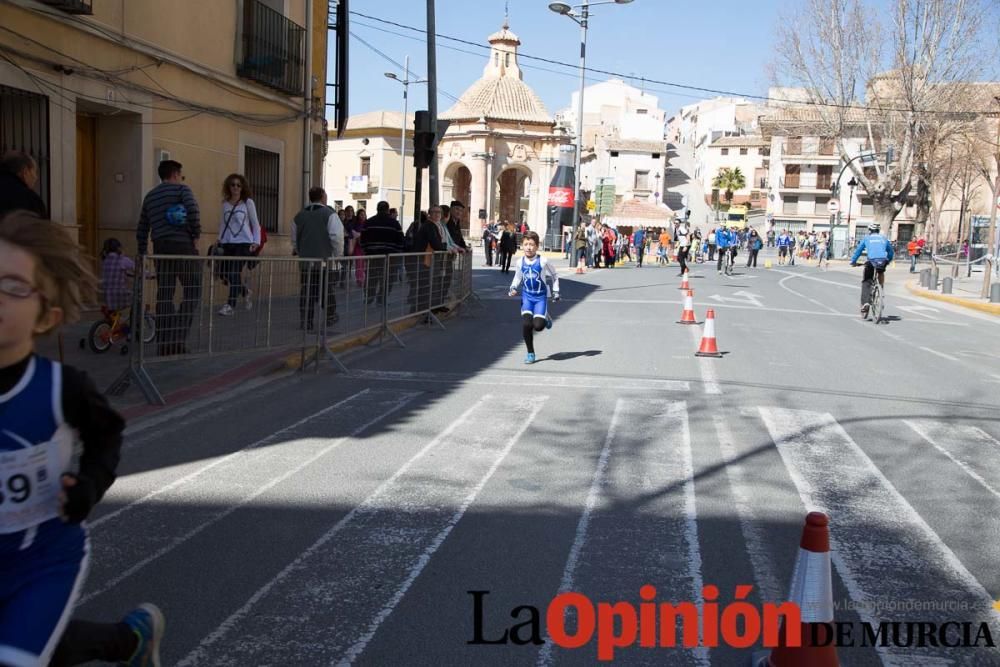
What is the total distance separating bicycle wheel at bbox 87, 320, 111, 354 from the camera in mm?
9633

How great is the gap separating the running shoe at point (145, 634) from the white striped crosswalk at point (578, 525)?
48 cm

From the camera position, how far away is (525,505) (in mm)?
5309

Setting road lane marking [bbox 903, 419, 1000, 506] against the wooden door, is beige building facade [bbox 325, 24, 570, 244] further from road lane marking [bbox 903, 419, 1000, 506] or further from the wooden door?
road lane marking [bbox 903, 419, 1000, 506]

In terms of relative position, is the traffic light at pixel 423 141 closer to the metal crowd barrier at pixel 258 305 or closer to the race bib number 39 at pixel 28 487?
the metal crowd barrier at pixel 258 305

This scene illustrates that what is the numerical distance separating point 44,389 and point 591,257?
33799mm

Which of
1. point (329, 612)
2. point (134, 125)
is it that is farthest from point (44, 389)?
point (134, 125)

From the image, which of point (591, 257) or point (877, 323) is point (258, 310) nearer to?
point (877, 323)

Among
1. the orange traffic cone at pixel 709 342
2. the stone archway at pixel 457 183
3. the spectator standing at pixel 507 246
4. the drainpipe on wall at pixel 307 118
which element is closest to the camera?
the orange traffic cone at pixel 709 342

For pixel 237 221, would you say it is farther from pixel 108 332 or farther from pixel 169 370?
pixel 169 370

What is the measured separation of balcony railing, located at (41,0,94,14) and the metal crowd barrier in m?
4.20

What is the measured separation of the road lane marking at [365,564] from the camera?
3.51 metres

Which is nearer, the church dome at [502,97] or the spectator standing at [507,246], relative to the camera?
the spectator standing at [507,246]

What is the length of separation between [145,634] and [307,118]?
53.6ft

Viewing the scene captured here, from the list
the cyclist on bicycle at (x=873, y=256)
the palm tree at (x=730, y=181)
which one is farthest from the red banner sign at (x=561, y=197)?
the palm tree at (x=730, y=181)
